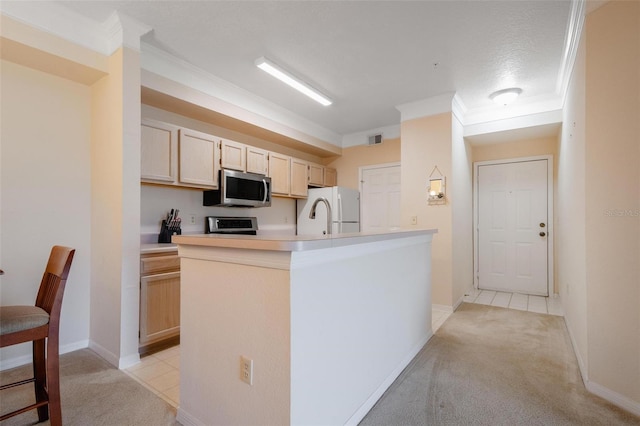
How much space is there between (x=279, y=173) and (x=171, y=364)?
268cm

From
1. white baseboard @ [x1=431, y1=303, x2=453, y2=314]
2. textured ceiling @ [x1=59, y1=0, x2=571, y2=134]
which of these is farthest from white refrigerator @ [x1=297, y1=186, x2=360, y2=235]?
white baseboard @ [x1=431, y1=303, x2=453, y2=314]

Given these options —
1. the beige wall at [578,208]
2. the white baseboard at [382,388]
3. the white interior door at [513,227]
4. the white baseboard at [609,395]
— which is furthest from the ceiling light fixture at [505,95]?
the white baseboard at [382,388]

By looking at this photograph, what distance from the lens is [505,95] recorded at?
3.66 meters

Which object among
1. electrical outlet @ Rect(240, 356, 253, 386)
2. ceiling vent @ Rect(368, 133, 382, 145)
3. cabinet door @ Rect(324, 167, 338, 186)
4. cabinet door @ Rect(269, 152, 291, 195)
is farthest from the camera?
cabinet door @ Rect(324, 167, 338, 186)

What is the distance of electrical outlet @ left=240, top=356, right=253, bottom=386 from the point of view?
136 centimetres

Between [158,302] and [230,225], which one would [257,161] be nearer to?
[230,225]

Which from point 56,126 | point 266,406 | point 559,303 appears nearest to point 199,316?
point 266,406

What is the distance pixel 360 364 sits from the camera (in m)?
1.73

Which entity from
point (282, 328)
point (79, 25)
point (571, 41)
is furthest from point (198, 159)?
point (571, 41)

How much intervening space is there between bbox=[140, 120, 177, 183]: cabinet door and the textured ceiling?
2.35 feet

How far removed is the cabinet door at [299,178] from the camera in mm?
4574

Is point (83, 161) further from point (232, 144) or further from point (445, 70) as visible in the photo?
point (445, 70)

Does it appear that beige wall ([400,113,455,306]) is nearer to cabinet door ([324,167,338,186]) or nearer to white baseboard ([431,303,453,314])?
white baseboard ([431,303,453,314])

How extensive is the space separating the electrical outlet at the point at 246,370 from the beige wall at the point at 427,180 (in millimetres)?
Answer: 3120
